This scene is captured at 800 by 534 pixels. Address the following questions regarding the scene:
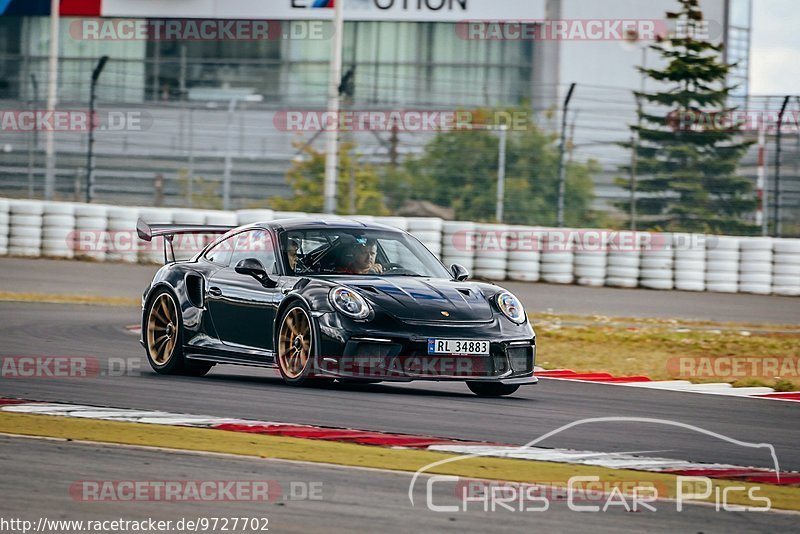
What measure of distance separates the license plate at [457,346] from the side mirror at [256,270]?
1287 millimetres

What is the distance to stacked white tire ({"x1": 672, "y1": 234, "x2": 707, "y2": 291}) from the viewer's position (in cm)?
2094

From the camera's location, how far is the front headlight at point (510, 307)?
29.5 ft

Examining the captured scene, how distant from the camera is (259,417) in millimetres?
7336

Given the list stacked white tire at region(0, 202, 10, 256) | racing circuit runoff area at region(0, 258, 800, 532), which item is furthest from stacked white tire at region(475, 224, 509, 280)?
racing circuit runoff area at region(0, 258, 800, 532)

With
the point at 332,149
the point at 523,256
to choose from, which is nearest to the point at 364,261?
the point at 523,256

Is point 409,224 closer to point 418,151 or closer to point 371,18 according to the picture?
point 418,151

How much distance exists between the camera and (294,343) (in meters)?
8.86

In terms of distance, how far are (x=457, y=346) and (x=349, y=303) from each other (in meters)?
0.70

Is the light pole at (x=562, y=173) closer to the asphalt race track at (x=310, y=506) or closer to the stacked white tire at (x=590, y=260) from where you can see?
the stacked white tire at (x=590, y=260)

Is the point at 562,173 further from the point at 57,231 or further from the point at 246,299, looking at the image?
the point at 246,299

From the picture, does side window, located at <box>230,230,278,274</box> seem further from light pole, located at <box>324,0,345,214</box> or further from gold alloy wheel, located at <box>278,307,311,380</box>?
light pole, located at <box>324,0,345,214</box>

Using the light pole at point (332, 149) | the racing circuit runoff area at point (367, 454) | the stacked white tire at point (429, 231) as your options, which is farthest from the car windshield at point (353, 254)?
the light pole at point (332, 149)

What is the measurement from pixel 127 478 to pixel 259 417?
6.64 ft

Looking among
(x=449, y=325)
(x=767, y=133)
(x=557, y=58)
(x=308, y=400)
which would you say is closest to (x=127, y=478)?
(x=308, y=400)
